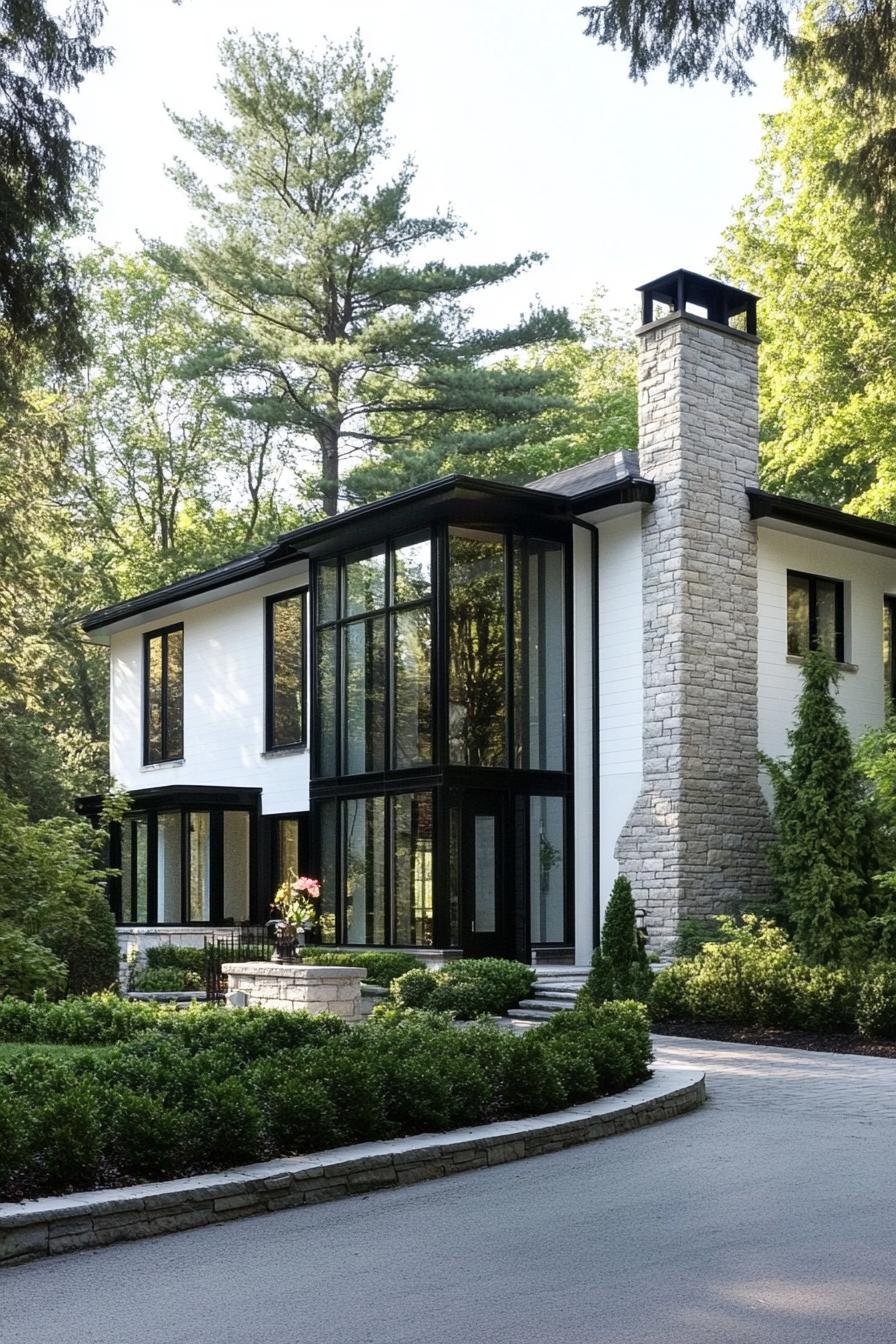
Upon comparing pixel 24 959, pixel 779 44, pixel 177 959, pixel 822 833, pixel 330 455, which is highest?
pixel 330 455

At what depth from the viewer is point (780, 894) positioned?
54.2 feet

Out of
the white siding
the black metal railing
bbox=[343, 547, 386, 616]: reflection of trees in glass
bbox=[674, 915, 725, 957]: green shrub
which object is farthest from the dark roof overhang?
the black metal railing

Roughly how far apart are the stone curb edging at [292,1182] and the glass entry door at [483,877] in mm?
8173

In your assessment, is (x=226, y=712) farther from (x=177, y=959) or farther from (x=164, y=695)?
(x=177, y=959)

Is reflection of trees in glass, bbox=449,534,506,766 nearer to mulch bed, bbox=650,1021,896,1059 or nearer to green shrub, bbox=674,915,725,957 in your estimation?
green shrub, bbox=674,915,725,957

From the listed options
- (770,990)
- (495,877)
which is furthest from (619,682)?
(770,990)

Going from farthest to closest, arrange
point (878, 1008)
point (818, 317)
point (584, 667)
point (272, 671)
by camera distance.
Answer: point (818, 317) → point (272, 671) → point (584, 667) → point (878, 1008)

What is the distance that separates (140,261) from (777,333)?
19594mm

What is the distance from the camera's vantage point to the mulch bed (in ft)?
40.0

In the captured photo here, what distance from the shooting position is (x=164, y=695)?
83.3ft

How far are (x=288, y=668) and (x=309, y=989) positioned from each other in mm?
9345

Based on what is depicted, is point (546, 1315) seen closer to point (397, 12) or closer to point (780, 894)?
point (397, 12)

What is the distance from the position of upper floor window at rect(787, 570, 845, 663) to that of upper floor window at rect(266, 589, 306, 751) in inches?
289

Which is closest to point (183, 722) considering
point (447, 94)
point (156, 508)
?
point (447, 94)
